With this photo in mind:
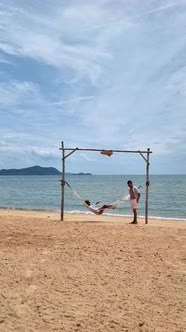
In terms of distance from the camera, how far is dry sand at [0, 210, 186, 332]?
391 cm

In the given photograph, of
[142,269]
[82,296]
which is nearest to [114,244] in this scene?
[142,269]

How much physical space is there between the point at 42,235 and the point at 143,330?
4478mm

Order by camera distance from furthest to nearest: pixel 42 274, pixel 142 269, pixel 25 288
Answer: pixel 142 269 < pixel 42 274 < pixel 25 288

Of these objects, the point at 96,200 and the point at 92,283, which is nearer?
the point at 92,283

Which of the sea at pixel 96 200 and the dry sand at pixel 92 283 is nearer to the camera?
the dry sand at pixel 92 283

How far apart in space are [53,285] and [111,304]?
0.86 m

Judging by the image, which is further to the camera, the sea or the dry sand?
the sea

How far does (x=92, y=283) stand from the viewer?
16.2ft

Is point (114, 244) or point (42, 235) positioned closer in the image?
point (114, 244)

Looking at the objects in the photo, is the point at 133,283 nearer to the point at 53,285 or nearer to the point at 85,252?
the point at 53,285

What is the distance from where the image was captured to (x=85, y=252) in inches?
253

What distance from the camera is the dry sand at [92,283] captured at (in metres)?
3.91

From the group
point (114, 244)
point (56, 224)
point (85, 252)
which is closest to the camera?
point (85, 252)

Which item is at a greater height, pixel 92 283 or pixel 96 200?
pixel 92 283
